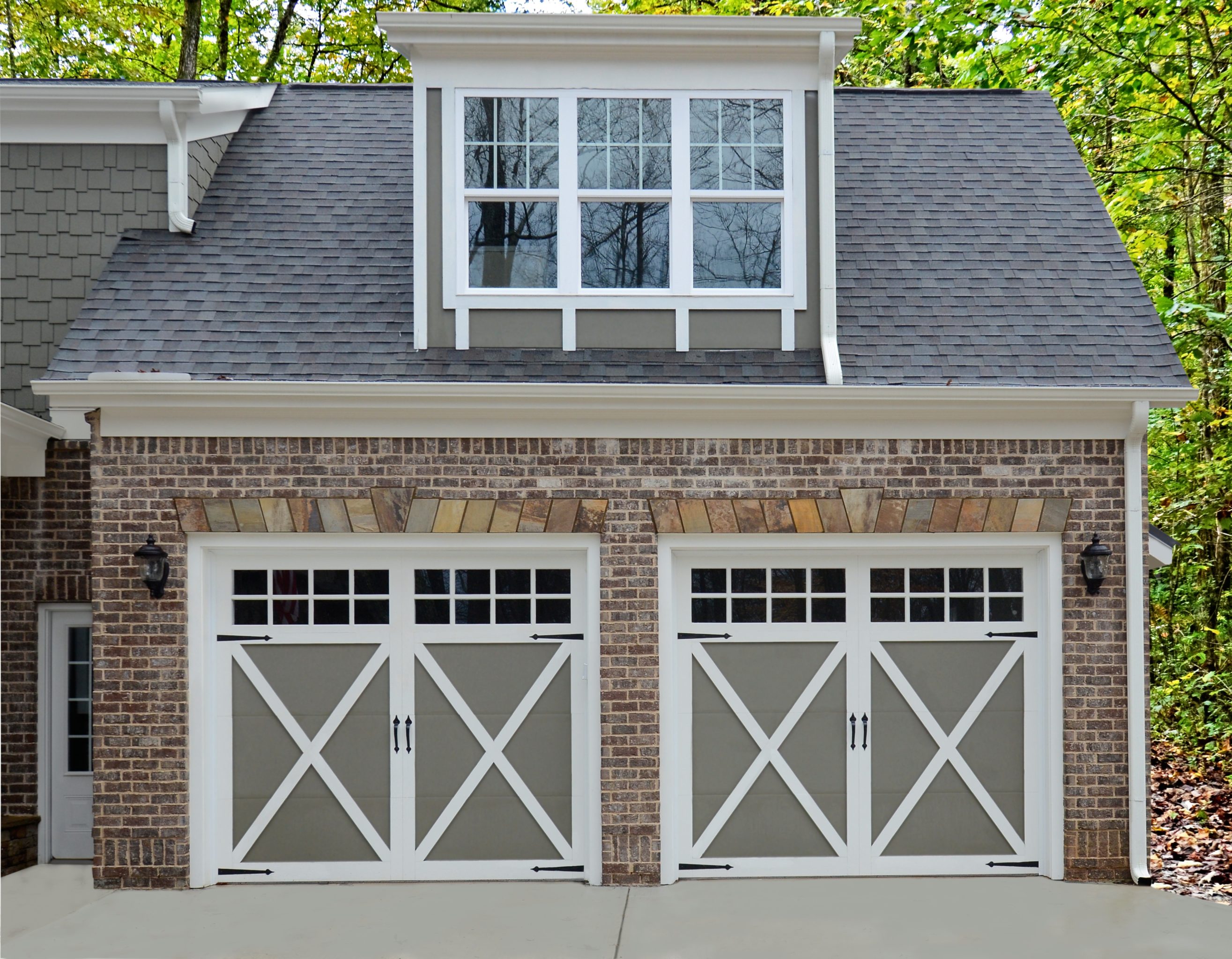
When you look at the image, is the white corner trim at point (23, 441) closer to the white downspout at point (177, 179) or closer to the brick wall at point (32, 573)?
the brick wall at point (32, 573)

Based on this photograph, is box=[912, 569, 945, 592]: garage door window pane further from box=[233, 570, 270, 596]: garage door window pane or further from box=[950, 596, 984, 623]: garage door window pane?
box=[233, 570, 270, 596]: garage door window pane

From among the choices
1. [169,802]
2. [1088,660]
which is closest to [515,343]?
[169,802]

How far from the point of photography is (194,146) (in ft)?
26.3

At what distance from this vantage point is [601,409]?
6566mm

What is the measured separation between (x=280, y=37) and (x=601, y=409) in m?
13.8

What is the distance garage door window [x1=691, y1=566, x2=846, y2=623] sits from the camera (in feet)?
22.4

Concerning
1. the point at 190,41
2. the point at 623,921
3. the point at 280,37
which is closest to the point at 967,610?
the point at 623,921

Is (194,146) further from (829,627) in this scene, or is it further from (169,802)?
(829,627)

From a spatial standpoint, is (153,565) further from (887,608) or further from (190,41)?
A: (190,41)

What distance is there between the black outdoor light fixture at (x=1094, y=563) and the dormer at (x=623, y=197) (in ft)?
7.47

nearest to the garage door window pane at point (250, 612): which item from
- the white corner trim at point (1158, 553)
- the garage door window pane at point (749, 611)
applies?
the garage door window pane at point (749, 611)

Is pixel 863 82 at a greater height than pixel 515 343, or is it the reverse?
pixel 863 82

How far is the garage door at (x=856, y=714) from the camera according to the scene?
675 centimetres

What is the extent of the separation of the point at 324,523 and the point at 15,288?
3527 mm
